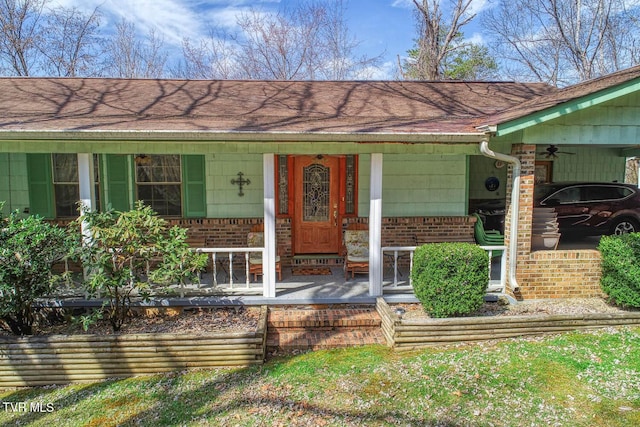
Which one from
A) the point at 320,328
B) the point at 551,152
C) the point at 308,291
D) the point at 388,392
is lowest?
the point at 388,392

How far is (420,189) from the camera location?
807 centimetres

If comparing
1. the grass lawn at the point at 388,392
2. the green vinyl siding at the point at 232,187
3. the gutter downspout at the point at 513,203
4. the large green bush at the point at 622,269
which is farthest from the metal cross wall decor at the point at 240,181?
the large green bush at the point at 622,269

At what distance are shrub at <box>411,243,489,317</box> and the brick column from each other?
1.00 m

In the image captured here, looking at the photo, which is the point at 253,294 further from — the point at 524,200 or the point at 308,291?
the point at 524,200

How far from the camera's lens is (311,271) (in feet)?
24.7

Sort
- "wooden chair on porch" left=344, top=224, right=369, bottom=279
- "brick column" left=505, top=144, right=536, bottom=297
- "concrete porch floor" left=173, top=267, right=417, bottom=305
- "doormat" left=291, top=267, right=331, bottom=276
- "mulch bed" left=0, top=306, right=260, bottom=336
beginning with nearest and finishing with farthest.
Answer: "mulch bed" left=0, top=306, right=260, bottom=336 < "brick column" left=505, top=144, right=536, bottom=297 < "concrete porch floor" left=173, top=267, right=417, bottom=305 < "wooden chair on porch" left=344, top=224, right=369, bottom=279 < "doormat" left=291, top=267, right=331, bottom=276

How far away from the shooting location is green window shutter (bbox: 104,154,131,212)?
769cm

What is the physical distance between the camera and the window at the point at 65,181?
305 inches

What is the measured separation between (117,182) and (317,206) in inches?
150

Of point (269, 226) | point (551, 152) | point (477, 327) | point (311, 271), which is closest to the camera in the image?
point (477, 327)

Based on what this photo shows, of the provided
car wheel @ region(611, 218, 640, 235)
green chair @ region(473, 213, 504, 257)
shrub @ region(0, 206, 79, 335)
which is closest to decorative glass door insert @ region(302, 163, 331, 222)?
green chair @ region(473, 213, 504, 257)

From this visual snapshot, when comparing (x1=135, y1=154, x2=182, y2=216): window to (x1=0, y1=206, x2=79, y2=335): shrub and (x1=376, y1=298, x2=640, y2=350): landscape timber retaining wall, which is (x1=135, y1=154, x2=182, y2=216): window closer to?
(x1=0, y1=206, x2=79, y2=335): shrub

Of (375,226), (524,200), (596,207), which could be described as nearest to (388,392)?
(375,226)

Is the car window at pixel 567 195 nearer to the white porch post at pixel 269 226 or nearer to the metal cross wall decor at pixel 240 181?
the metal cross wall decor at pixel 240 181
